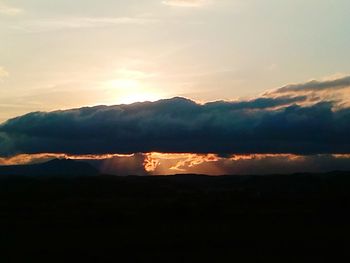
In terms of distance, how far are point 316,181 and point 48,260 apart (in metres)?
149

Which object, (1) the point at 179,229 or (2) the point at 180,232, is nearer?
(2) the point at 180,232

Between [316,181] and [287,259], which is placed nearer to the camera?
[287,259]

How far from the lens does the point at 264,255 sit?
45.3 metres

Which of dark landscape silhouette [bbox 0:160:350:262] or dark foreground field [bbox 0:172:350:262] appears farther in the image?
dark landscape silhouette [bbox 0:160:350:262]

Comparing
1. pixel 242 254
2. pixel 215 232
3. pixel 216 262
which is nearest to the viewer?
pixel 216 262

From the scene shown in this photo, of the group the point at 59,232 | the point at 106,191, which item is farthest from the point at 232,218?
the point at 106,191

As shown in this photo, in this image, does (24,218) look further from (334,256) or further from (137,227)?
(334,256)

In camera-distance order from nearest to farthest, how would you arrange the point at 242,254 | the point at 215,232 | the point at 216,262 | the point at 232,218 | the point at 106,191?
the point at 216,262
the point at 242,254
the point at 215,232
the point at 232,218
the point at 106,191

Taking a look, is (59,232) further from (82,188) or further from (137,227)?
(82,188)

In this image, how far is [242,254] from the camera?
46.4m

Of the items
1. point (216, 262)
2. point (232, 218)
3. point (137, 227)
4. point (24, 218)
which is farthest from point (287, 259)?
point (24, 218)

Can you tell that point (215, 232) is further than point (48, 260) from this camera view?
Yes

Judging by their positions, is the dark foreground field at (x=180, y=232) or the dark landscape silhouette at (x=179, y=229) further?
the dark landscape silhouette at (x=179, y=229)

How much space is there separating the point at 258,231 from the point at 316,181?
416ft
